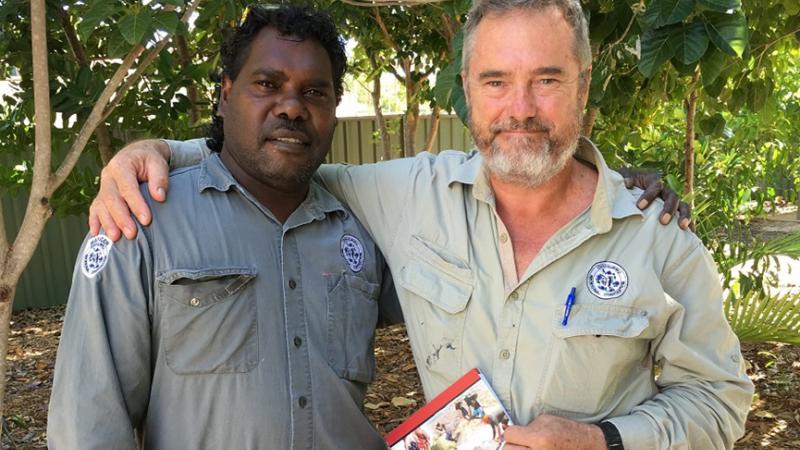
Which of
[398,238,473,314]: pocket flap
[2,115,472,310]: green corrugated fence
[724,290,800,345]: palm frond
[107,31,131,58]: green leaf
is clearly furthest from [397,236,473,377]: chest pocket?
[2,115,472,310]: green corrugated fence

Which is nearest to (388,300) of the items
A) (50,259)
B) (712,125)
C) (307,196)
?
(307,196)

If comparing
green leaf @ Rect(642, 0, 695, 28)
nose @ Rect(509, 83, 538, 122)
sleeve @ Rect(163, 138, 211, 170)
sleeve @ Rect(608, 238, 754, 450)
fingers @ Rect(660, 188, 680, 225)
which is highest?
green leaf @ Rect(642, 0, 695, 28)

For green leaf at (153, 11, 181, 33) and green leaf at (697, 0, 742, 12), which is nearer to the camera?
green leaf at (697, 0, 742, 12)

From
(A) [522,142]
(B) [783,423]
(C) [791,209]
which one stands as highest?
(A) [522,142]

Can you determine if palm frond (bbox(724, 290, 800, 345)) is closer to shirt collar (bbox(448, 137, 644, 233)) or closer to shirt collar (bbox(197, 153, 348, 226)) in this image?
shirt collar (bbox(448, 137, 644, 233))

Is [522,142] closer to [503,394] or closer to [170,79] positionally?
[503,394]

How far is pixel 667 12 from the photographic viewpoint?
7.43ft

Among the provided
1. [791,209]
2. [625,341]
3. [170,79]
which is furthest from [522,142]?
[791,209]

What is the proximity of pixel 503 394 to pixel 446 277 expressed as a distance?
369 mm

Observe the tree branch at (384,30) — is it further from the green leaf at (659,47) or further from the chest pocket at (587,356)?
the chest pocket at (587,356)

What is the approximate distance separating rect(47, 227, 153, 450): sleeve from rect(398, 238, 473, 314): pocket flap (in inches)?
29.7

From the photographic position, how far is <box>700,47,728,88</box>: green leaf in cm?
240

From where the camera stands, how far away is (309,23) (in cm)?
216

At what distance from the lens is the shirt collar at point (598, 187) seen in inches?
80.7
